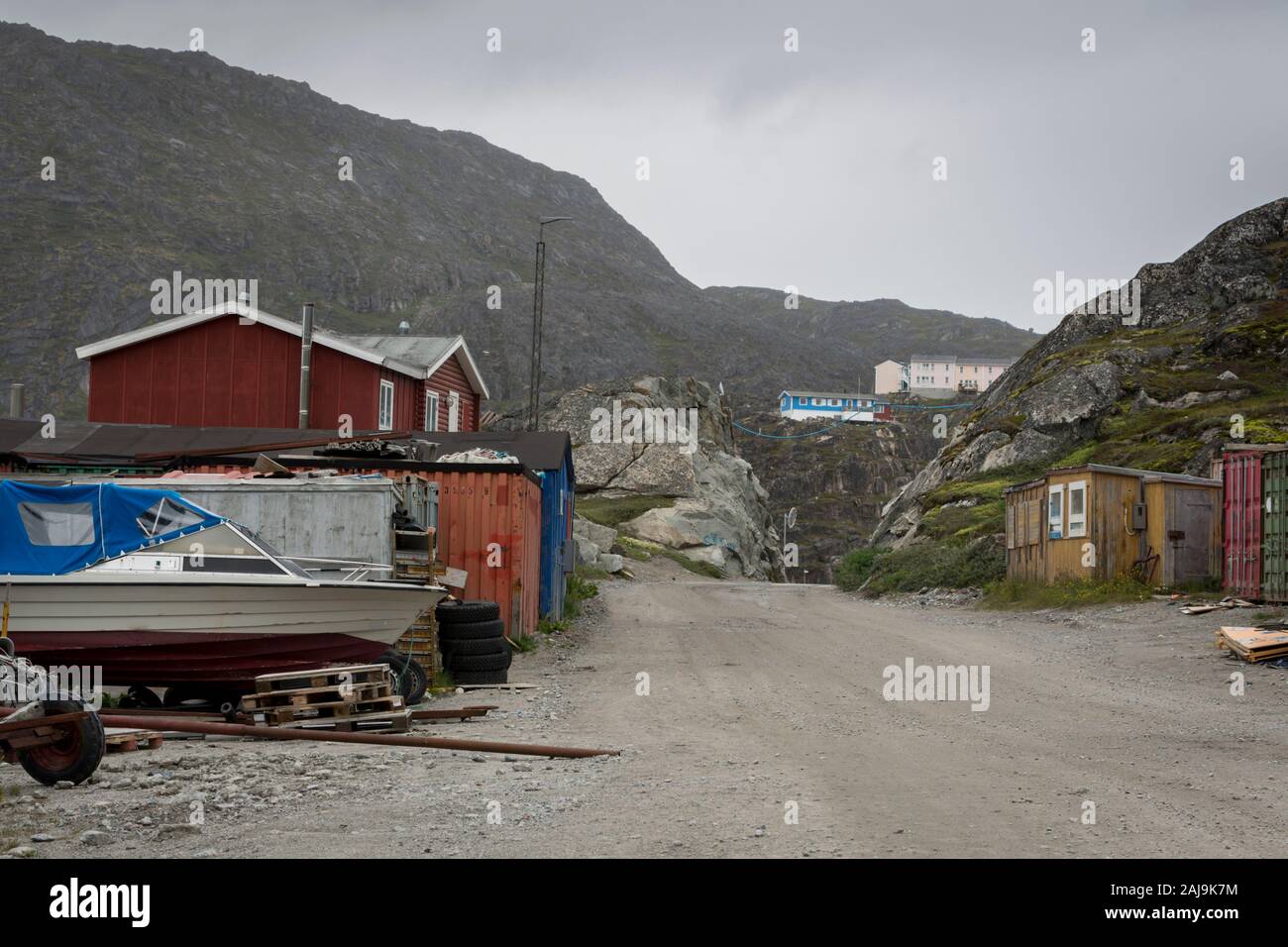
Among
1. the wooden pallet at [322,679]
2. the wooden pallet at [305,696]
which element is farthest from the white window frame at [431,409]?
the wooden pallet at [305,696]

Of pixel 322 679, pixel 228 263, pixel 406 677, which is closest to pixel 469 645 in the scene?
pixel 406 677

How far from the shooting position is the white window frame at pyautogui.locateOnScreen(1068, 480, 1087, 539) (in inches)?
1129

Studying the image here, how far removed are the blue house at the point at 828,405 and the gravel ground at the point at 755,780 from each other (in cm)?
11804

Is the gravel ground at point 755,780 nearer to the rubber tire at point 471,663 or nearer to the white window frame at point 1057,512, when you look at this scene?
the rubber tire at point 471,663

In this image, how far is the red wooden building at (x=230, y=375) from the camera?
34.8 m

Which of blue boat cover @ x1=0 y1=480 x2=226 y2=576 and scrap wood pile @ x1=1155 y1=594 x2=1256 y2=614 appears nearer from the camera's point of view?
blue boat cover @ x1=0 y1=480 x2=226 y2=576

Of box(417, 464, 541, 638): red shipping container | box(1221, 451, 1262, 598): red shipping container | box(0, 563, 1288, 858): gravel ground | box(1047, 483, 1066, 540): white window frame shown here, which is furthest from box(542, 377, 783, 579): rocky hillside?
box(0, 563, 1288, 858): gravel ground

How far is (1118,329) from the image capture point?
6131 cm

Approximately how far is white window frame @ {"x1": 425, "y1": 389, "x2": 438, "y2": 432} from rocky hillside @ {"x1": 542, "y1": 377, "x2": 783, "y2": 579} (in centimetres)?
1692

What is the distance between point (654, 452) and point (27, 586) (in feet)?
172

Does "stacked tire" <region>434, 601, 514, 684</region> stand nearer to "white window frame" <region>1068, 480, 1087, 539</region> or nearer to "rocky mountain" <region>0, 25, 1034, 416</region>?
"white window frame" <region>1068, 480, 1087, 539</region>

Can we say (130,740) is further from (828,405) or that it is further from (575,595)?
(828,405)

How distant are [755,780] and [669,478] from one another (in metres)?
53.9
